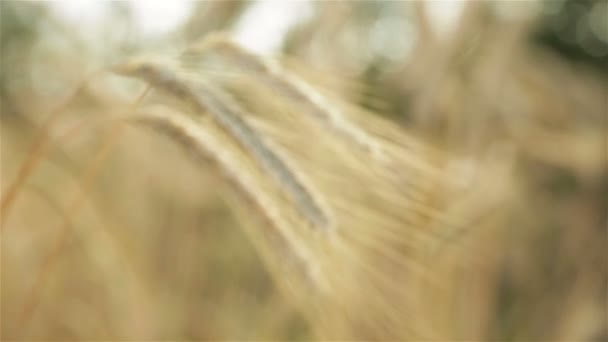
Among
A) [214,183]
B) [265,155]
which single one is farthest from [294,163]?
[214,183]

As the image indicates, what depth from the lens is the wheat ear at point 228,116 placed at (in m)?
0.74

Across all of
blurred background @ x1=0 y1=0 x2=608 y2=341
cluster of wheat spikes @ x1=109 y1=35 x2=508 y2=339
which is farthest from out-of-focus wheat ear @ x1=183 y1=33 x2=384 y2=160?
blurred background @ x1=0 y1=0 x2=608 y2=341

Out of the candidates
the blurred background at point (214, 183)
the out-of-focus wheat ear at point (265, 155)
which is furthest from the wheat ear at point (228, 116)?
the blurred background at point (214, 183)

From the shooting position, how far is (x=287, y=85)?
2.52 feet

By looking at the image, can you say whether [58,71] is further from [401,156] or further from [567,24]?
[567,24]

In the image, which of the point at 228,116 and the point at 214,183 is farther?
the point at 214,183

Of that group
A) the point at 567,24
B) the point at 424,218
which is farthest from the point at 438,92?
the point at 567,24

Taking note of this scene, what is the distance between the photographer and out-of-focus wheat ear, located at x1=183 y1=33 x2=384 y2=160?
0.75 metres

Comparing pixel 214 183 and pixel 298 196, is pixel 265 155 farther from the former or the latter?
pixel 214 183

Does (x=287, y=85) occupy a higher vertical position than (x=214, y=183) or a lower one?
higher

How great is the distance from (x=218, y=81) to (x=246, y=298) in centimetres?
99

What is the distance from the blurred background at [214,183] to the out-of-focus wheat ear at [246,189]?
18.3 inches

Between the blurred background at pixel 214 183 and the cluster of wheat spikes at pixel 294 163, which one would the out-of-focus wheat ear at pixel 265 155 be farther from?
the blurred background at pixel 214 183

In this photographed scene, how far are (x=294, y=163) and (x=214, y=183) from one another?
0.59 metres
